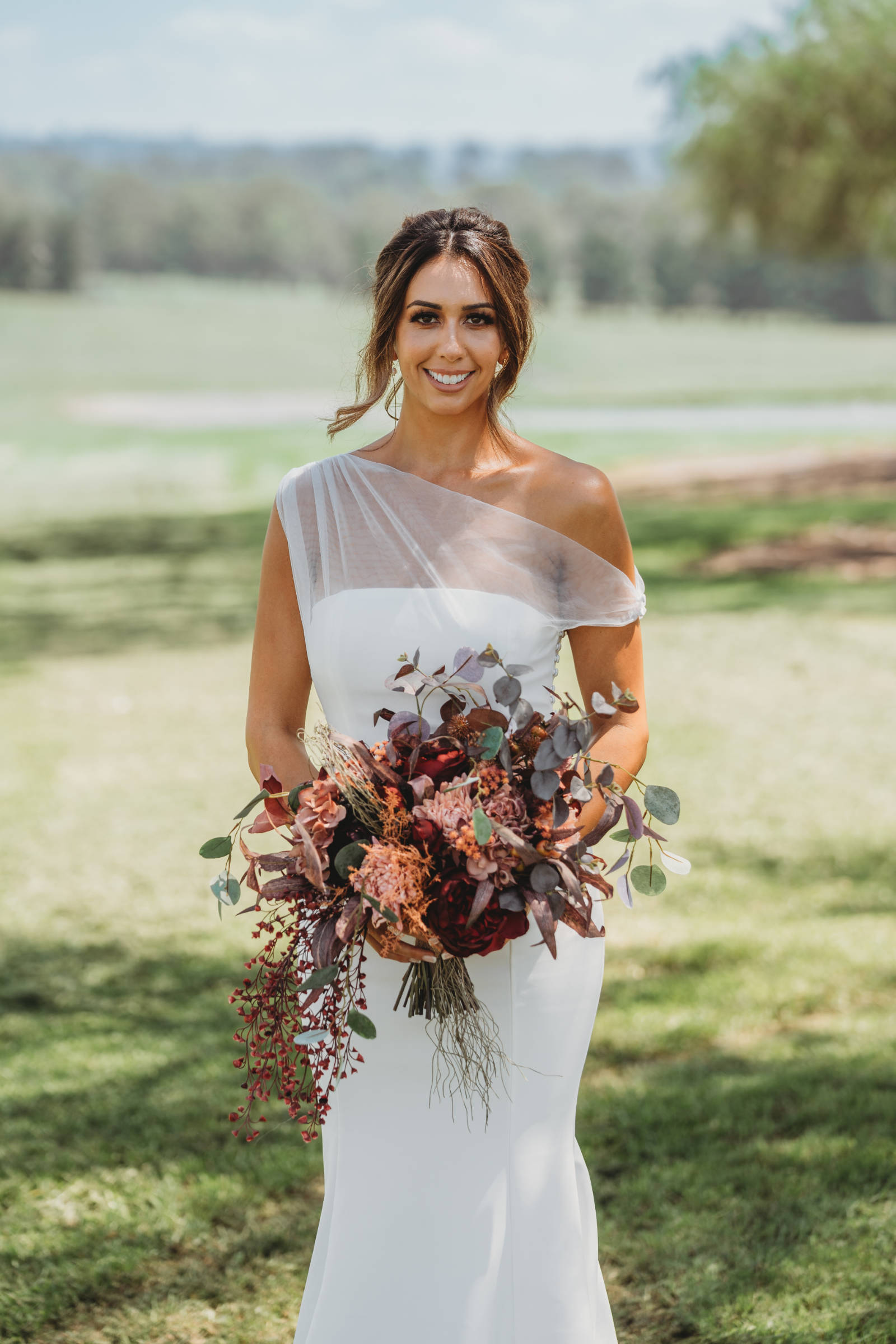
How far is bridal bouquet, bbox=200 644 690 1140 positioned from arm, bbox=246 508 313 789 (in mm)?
367

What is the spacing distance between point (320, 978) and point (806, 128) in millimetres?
19126

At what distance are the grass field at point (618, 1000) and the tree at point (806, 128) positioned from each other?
23.7ft

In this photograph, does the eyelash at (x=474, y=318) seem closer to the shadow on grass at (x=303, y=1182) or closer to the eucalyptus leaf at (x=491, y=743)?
the eucalyptus leaf at (x=491, y=743)

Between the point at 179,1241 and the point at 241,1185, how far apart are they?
31 centimetres

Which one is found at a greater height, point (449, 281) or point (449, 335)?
point (449, 281)

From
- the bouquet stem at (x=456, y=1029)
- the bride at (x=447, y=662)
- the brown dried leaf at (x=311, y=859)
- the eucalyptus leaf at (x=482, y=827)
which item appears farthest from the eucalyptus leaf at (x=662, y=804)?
the brown dried leaf at (x=311, y=859)

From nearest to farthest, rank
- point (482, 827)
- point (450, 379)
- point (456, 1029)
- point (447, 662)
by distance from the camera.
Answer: point (482, 827), point (456, 1029), point (447, 662), point (450, 379)

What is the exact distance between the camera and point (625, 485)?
76.8 feet

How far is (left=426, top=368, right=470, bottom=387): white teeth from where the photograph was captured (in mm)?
2611

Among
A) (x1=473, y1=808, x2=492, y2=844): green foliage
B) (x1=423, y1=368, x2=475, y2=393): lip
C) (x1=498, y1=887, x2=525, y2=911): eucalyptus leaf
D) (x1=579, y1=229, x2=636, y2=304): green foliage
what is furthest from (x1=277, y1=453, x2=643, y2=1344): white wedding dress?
(x1=579, y1=229, x2=636, y2=304): green foliage

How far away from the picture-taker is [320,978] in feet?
6.98

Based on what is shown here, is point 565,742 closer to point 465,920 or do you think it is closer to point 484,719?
point 484,719

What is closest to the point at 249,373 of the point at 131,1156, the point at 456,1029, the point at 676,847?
the point at 676,847

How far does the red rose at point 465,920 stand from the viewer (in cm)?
214
